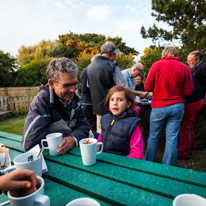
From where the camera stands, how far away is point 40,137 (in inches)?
53.6

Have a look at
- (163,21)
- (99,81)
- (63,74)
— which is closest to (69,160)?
(63,74)

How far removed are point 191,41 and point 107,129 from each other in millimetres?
6848

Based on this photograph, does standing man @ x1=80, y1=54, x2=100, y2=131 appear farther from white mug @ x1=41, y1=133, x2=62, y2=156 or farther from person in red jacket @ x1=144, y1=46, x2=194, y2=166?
white mug @ x1=41, y1=133, x2=62, y2=156

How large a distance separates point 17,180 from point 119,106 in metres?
1.27

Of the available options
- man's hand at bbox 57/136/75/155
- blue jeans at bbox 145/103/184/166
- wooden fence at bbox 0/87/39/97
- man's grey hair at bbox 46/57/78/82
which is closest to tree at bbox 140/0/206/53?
blue jeans at bbox 145/103/184/166

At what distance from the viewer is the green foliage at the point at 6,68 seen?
36.4 ft

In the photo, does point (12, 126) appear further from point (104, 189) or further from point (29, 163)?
point (104, 189)

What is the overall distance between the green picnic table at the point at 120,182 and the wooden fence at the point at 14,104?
28.3 ft

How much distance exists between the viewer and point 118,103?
69.5 inches

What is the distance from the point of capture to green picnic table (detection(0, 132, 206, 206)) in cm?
74

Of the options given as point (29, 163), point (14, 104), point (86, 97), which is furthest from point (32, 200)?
point (14, 104)

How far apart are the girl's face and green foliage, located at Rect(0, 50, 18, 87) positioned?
1199 centimetres

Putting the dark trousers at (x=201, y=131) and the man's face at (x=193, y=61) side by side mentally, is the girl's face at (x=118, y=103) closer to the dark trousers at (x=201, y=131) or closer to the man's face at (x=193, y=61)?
the man's face at (x=193, y=61)

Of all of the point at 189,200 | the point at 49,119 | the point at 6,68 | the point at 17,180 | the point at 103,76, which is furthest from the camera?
the point at 6,68
